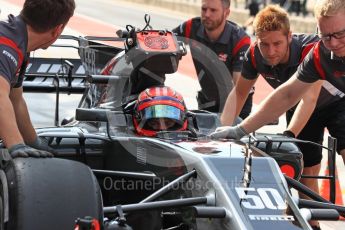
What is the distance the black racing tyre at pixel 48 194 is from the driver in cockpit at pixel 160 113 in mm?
1141

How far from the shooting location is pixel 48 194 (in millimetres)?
4020

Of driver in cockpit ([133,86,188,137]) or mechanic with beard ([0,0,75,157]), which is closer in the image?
mechanic with beard ([0,0,75,157])

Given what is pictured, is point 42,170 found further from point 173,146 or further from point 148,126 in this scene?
point 148,126

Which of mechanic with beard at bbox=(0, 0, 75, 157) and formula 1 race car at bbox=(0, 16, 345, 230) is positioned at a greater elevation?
mechanic with beard at bbox=(0, 0, 75, 157)

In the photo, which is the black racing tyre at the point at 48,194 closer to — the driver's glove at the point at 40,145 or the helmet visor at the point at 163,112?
the driver's glove at the point at 40,145

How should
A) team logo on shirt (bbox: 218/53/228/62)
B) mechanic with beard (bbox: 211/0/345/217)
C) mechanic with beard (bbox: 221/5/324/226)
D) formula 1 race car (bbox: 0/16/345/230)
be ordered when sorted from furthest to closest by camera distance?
team logo on shirt (bbox: 218/53/228/62) → mechanic with beard (bbox: 221/5/324/226) → mechanic with beard (bbox: 211/0/345/217) → formula 1 race car (bbox: 0/16/345/230)

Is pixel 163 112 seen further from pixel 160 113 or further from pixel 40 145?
pixel 40 145

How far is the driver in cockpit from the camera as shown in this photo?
5.32 m

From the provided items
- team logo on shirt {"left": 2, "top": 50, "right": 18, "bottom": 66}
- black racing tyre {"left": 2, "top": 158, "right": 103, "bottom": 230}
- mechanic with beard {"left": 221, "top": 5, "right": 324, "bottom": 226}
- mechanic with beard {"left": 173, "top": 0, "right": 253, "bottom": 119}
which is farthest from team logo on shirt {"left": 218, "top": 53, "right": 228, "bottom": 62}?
black racing tyre {"left": 2, "top": 158, "right": 103, "bottom": 230}

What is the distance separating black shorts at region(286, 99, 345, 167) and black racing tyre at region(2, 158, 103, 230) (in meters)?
3.10

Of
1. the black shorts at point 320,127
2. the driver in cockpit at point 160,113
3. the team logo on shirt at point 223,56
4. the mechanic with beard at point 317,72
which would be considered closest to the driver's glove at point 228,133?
the mechanic with beard at point 317,72

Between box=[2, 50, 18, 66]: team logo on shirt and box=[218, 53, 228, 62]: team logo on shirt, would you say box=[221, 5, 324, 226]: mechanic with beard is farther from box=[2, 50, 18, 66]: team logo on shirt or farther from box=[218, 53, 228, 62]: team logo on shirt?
box=[2, 50, 18, 66]: team logo on shirt

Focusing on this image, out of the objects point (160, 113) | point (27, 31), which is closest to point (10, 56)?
point (27, 31)

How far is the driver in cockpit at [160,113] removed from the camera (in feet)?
17.4
